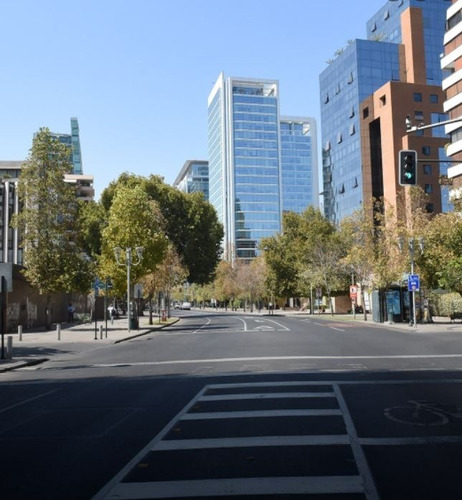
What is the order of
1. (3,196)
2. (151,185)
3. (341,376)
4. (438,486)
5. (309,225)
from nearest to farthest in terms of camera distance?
(438,486) < (341,376) < (151,185) < (309,225) < (3,196)

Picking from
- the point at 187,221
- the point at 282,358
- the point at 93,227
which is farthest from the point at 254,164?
the point at 282,358

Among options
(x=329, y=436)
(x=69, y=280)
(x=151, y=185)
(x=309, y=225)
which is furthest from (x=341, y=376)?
(x=309, y=225)

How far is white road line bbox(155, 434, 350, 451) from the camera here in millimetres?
6953

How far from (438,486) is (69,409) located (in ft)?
22.1

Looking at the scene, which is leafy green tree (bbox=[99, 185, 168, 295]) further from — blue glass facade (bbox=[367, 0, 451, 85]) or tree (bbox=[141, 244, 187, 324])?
blue glass facade (bbox=[367, 0, 451, 85])

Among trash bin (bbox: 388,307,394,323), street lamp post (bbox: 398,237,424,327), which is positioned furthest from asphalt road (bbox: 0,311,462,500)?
trash bin (bbox: 388,307,394,323)

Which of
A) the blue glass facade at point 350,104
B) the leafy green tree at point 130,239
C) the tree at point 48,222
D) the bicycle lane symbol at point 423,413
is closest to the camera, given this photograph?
the bicycle lane symbol at point 423,413

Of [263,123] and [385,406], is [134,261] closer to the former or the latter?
[385,406]

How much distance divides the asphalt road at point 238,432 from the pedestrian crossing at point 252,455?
18 millimetres

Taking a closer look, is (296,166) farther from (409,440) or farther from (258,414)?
(409,440)

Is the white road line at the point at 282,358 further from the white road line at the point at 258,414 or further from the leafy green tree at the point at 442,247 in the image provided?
the leafy green tree at the point at 442,247

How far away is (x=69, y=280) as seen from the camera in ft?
124

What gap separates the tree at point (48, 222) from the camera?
37875 millimetres

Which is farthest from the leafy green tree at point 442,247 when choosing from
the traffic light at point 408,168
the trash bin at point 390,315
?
the traffic light at point 408,168
